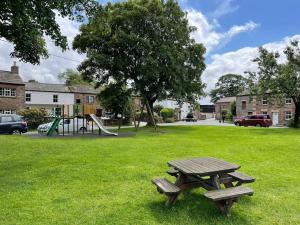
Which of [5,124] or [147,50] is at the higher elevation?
[147,50]

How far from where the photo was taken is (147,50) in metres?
30.5

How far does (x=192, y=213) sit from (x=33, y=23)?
30.1 feet

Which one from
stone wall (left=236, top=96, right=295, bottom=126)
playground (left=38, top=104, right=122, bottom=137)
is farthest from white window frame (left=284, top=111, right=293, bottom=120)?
playground (left=38, top=104, right=122, bottom=137)

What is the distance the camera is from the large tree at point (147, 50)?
30.3 metres

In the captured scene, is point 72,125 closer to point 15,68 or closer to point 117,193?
point 15,68

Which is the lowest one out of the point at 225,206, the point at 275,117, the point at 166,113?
the point at 225,206

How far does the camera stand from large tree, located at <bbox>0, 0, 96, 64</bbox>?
32.8ft

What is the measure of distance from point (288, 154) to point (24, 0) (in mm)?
11251

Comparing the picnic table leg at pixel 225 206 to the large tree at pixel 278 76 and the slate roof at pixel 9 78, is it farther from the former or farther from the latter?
the slate roof at pixel 9 78

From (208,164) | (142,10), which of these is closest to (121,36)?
(142,10)

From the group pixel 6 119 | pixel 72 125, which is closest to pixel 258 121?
pixel 72 125

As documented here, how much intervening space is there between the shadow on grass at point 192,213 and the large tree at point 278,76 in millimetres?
29388

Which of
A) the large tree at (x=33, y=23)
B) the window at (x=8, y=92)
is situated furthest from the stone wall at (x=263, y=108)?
the large tree at (x=33, y=23)

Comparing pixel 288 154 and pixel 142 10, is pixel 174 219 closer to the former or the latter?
pixel 288 154
